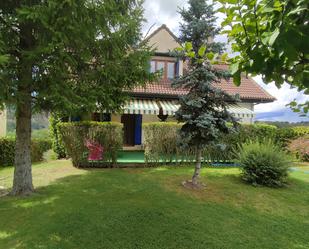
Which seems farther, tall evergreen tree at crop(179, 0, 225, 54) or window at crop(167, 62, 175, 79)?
tall evergreen tree at crop(179, 0, 225, 54)

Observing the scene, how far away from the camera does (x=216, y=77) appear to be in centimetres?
1275

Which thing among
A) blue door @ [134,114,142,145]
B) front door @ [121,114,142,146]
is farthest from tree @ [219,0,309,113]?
front door @ [121,114,142,146]

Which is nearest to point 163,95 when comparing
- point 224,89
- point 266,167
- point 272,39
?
point 224,89

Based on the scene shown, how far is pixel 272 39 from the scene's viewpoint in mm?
2328

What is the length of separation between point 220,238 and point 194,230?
811 millimetres

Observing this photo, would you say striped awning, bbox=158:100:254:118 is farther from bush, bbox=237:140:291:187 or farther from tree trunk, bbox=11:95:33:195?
tree trunk, bbox=11:95:33:195

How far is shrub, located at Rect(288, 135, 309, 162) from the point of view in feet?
70.8

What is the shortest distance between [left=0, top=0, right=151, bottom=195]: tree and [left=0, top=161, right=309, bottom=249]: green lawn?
264 cm

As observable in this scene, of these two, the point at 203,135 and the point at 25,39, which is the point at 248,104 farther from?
the point at 25,39

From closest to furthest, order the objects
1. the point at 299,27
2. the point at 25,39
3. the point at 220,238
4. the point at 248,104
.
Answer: the point at 299,27 → the point at 220,238 → the point at 25,39 → the point at 248,104

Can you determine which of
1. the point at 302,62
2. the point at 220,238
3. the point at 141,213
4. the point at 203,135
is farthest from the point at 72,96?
the point at 302,62

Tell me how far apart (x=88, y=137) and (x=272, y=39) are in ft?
50.0

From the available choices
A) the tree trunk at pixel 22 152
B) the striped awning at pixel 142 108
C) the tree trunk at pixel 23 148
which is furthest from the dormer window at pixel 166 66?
the tree trunk at pixel 22 152

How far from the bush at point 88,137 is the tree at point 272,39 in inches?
535
